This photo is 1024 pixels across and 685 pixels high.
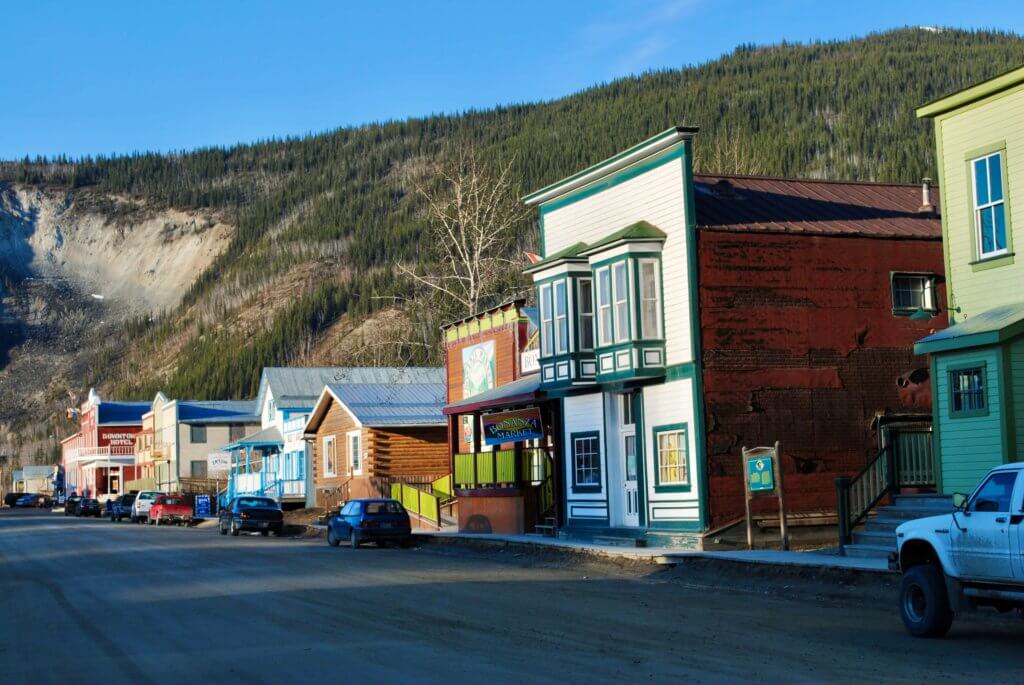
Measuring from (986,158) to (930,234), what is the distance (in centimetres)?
775

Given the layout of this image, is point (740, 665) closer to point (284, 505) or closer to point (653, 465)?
point (653, 465)

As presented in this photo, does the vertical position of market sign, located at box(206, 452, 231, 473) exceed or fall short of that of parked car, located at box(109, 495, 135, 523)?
it exceeds it

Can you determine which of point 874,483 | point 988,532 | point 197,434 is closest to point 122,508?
point 197,434

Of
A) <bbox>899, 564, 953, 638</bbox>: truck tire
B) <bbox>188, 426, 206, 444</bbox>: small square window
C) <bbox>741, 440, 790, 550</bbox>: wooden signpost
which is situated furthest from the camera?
<bbox>188, 426, 206, 444</bbox>: small square window

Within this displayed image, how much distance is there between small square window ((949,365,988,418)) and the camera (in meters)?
21.9

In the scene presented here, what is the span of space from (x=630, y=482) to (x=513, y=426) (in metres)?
6.23

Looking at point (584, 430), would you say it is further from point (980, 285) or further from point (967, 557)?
point (967, 557)

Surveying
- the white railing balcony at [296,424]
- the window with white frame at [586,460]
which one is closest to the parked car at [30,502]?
the white railing balcony at [296,424]

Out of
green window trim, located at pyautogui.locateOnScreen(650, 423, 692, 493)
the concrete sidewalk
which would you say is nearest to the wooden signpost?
the concrete sidewalk

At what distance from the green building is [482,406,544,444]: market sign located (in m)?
14.2

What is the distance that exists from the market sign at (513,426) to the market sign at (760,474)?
9862mm

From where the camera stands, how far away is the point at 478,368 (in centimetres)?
4453

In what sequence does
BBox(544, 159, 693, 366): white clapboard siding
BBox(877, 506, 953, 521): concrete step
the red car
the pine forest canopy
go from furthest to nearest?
the pine forest canopy
the red car
BBox(544, 159, 693, 366): white clapboard siding
BBox(877, 506, 953, 521): concrete step

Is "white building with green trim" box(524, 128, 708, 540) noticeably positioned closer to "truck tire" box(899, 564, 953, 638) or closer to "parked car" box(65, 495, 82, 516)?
"truck tire" box(899, 564, 953, 638)
